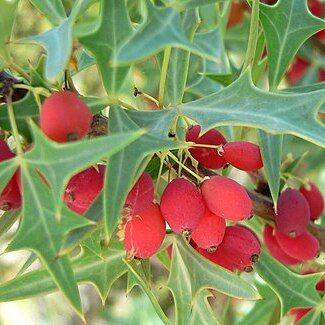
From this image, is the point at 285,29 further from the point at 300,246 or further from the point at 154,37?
the point at 154,37

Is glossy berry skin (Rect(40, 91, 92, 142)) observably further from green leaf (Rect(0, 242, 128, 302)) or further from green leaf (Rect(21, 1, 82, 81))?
green leaf (Rect(0, 242, 128, 302))

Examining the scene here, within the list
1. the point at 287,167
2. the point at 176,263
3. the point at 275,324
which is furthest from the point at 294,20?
the point at 275,324

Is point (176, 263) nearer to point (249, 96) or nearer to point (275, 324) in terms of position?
point (249, 96)

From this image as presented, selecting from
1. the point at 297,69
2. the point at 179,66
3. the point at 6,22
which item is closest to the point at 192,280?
the point at 179,66

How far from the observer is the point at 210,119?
2.56 feet

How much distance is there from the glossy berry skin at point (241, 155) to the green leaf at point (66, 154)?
23 centimetres

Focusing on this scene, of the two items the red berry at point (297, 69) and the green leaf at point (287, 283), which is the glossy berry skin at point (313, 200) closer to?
the green leaf at point (287, 283)

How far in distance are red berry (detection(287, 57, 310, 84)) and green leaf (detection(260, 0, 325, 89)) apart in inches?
32.4

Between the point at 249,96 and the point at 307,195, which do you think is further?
the point at 307,195

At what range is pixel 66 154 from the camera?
1.99 ft

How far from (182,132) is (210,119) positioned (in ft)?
0.37

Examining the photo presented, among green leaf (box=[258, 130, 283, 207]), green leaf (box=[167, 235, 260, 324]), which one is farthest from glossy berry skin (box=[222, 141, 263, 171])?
green leaf (box=[167, 235, 260, 324])

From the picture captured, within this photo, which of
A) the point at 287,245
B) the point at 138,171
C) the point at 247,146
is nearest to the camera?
the point at 138,171

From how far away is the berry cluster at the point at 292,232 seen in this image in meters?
0.98
